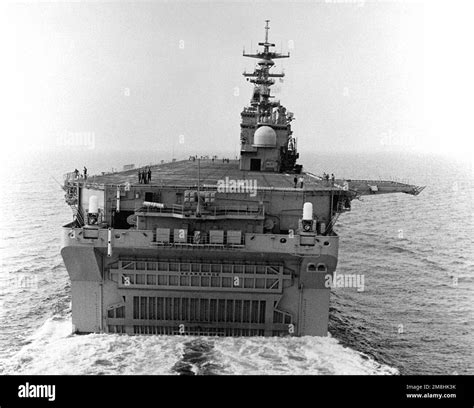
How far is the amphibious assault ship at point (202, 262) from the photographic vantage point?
14977mm

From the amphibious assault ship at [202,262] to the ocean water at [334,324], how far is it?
53 cm

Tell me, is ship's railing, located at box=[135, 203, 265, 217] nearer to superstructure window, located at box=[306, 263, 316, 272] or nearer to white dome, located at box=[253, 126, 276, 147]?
superstructure window, located at box=[306, 263, 316, 272]

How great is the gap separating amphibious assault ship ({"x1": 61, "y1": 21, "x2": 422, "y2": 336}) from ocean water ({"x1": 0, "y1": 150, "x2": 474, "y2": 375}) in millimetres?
533

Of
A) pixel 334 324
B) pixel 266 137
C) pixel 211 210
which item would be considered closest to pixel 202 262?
pixel 211 210

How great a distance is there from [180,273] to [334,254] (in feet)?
14.5

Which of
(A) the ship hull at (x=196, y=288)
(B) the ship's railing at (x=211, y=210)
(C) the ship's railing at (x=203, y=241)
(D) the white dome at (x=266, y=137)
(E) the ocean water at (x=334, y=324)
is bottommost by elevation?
(E) the ocean water at (x=334, y=324)

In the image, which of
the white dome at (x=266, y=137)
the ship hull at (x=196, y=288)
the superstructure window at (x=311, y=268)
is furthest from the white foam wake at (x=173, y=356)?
the white dome at (x=266, y=137)

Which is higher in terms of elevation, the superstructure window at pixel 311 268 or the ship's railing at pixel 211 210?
the ship's railing at pixel 211 210

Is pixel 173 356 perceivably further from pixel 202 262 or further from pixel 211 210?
pixel 211 210

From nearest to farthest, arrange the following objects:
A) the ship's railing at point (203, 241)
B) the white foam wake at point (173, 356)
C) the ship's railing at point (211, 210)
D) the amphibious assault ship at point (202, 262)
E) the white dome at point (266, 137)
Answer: the white foam wake at point (173, 356)
the ship's railing at point (203, 241)
the amphibious assault ship at point (202, 262)
the ship's railing at point (211, 210)
the white dome at point (266, 137)

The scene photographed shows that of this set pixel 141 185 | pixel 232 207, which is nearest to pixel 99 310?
pixel 141 185

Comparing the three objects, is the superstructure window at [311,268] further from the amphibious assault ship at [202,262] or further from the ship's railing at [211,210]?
the ship's railing at [211,210]

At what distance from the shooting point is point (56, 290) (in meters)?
22.5
